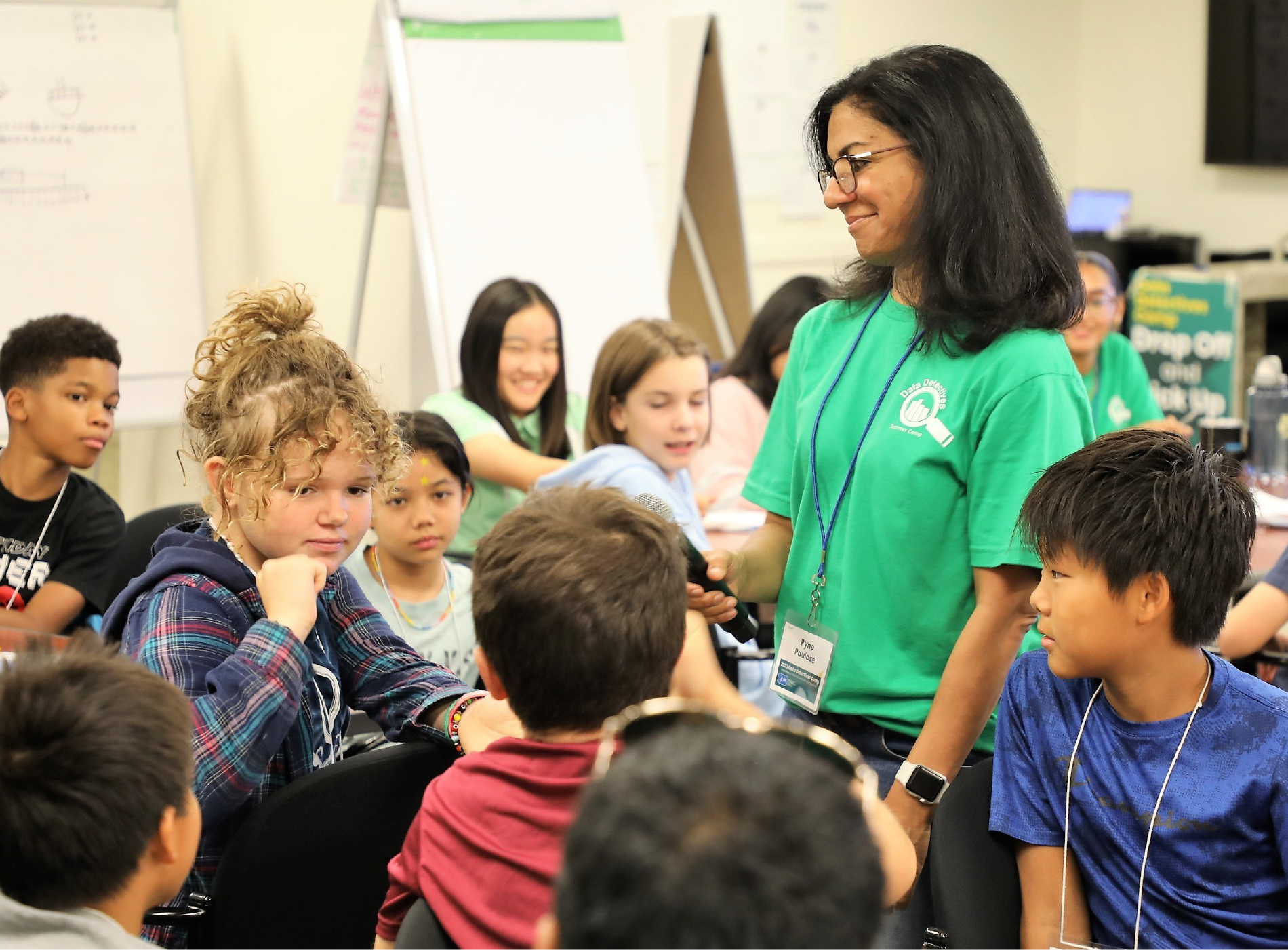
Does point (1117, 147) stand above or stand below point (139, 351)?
above

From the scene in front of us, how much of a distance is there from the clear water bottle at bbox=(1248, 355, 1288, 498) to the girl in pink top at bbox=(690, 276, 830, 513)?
4.13 ft

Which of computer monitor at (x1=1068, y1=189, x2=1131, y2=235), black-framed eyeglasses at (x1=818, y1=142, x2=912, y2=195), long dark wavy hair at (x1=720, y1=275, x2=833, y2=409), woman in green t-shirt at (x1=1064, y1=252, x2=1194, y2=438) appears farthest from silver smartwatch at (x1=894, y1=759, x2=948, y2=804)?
computer monitor at (x1=1068, y1=189, x2=1131, y2=235)

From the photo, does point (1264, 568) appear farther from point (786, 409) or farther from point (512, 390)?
point (512, 390)

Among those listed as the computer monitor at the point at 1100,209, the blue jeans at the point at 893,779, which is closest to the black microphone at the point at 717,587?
the blue jeans at the point at 893,779

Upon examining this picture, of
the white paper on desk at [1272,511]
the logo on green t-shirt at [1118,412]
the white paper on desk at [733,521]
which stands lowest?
the white paper on desk at [1272,511]

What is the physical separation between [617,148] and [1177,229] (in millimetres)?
4233

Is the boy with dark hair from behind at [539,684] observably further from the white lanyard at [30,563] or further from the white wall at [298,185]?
the white wall at [298,185]

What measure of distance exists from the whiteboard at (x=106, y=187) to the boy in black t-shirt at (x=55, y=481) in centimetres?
121

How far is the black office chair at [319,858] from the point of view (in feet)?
4.25

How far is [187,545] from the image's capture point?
1463 mm

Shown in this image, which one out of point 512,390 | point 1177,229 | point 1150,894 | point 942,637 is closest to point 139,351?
point 512,390

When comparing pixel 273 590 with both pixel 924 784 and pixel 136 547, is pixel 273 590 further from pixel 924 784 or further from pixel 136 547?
pixel 136 547

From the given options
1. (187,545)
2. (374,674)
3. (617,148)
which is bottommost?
(374,674)

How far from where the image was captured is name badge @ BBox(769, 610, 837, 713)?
1.56m
